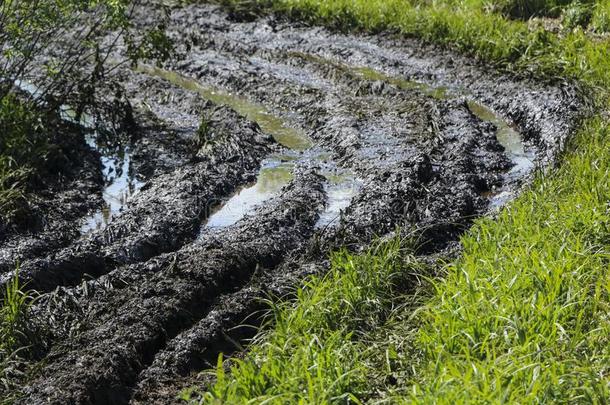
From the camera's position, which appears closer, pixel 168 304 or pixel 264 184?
pixel 168 304

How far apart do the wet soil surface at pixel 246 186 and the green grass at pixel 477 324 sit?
1.61ft

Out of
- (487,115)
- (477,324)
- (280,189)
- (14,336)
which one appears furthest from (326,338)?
(487,115)

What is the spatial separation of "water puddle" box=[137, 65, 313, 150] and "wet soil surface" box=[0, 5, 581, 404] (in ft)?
0.08

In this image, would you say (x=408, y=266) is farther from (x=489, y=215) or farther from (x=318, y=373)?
(x=318, y=373)

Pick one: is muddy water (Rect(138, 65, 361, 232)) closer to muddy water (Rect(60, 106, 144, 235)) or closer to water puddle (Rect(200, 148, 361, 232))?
water puddle (Rect(200, 148, 361, 232))

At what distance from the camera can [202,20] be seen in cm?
1385

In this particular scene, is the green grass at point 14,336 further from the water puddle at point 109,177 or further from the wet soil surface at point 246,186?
the water puddle at point 109,177

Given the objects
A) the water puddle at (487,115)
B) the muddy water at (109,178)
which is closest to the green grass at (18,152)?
the muddy water at (109,178)

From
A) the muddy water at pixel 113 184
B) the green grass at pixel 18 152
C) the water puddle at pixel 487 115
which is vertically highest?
the green grass at pixel 18 152

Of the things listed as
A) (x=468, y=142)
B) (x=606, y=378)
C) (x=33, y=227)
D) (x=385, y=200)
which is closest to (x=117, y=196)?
(x=33, y=227)

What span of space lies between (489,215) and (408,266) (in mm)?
1177

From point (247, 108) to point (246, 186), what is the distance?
251cm

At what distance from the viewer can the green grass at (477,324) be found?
4.11 m

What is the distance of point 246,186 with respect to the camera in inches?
324
